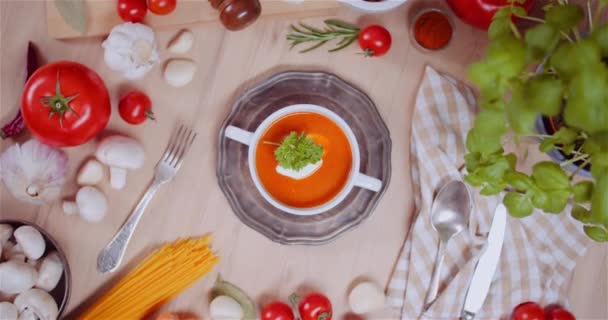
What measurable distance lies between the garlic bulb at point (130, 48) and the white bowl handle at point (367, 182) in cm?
39

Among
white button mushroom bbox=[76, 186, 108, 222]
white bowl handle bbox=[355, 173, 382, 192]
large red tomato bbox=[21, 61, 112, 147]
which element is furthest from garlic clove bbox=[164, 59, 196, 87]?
white bowl handle bbox=[355, 173, 382, 192]

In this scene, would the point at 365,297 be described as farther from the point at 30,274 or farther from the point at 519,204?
the point at 30,274

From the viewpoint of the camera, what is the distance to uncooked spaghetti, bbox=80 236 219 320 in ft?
3.26

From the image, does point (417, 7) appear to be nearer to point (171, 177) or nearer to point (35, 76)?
Answer: point (171, 177)

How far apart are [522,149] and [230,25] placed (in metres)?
0.52

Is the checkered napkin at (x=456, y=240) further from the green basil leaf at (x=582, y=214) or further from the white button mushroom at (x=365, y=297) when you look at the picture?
the green basil leaf at (x=582, y=214)

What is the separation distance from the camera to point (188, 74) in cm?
103

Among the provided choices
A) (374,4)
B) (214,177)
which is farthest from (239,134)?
(374,4)

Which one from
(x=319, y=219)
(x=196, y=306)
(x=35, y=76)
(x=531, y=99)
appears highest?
(x=531, y=99)

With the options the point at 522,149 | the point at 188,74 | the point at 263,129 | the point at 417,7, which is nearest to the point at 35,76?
the point at 188,74

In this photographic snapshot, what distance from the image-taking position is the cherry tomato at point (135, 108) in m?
1.00

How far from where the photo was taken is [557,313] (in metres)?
1.02

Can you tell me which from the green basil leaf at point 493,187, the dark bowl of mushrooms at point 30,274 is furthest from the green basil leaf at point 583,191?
the dark bowl of mushrooms at point 30,274

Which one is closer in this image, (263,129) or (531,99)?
(531,99)
